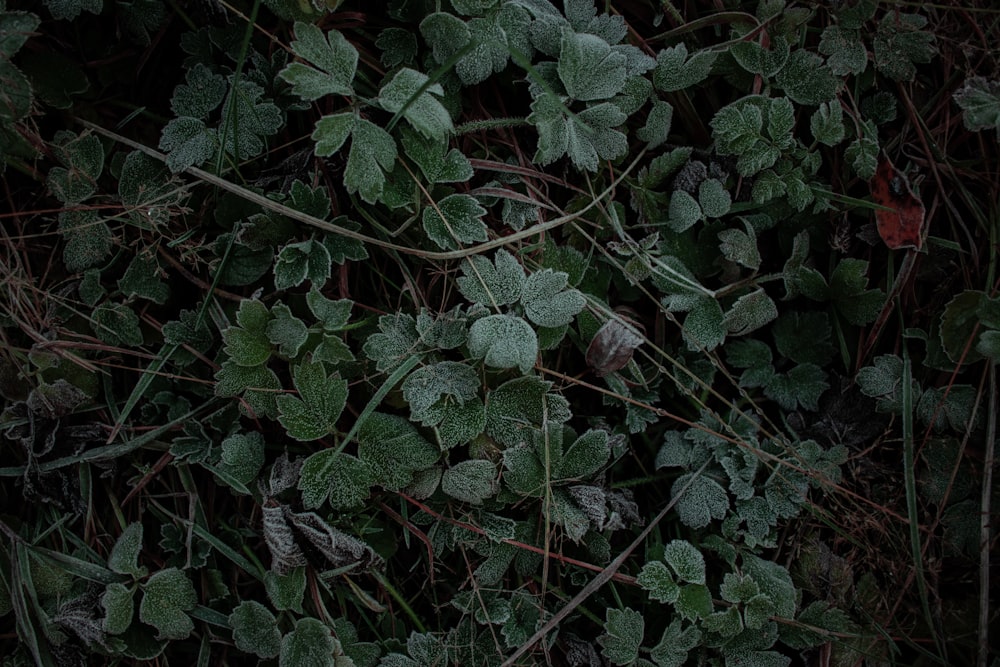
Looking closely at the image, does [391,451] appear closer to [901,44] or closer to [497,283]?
[497,283]

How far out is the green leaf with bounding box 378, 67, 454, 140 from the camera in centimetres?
174

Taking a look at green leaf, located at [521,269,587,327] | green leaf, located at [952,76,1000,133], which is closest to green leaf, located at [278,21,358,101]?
green leaf, located at [521,269,587,327]

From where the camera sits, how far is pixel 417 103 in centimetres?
174

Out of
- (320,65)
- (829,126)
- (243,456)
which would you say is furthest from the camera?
(829,126)

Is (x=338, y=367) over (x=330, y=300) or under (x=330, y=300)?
under

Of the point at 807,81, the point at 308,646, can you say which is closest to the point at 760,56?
the point at 807,81

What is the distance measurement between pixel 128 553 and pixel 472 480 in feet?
2.96

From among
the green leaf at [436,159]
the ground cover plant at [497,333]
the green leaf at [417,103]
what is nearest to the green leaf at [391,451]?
the ground cover plant at [497,333]

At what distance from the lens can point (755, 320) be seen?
197 centimetres

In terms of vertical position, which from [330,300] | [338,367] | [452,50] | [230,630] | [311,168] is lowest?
[230,630]

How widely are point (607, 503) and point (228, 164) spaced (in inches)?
52.4

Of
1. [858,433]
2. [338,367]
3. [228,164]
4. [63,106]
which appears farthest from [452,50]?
[858,433]

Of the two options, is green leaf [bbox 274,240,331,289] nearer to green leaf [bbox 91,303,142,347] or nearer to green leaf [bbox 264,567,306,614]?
green leaf [bbox 91,303,142,347]

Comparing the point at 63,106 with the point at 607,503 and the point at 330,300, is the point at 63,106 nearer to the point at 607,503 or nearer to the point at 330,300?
the point at 330,300
